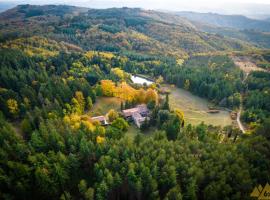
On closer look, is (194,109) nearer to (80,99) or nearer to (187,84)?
(187,84)

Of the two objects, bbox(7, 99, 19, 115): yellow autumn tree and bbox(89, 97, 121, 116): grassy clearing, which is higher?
bbox(7, 99, 19, 115): yellow autumn tree

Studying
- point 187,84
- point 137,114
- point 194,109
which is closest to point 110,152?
point 137,114

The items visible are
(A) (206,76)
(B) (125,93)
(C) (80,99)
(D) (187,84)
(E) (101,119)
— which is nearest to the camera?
(E) (101,119)

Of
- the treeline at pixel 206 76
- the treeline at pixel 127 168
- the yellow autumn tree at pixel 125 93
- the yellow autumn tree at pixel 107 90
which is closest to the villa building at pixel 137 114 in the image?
the yellow autumn tree at pixel 125 93

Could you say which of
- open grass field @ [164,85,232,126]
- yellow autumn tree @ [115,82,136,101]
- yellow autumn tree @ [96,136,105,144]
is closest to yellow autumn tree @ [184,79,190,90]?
open grass field @ [164,85,232,126]

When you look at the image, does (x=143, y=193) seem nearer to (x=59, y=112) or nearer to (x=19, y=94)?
(x=59, y=112)

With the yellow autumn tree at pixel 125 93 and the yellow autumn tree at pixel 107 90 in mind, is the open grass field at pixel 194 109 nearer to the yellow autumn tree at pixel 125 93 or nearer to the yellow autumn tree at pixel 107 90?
the yellow autumn tree at pixel 125 93

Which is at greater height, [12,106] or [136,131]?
[12,106]

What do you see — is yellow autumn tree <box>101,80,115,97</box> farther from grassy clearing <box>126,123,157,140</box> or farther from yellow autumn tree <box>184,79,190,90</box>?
yellow autumn tree <box>184,79,190,90</box>

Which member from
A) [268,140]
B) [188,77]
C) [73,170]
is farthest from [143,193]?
[188,77]
